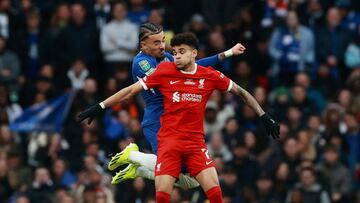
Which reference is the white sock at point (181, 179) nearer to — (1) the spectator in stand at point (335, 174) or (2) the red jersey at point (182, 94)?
(2) the red jersey at point (182, 94)

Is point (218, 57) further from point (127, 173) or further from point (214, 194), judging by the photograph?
point (127, 173)

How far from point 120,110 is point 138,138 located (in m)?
1.08

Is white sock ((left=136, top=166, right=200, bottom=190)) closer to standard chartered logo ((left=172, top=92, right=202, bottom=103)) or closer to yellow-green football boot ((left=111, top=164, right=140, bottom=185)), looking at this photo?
yellow-green football boot ((left=111, top=164, right=140, bottom=185))

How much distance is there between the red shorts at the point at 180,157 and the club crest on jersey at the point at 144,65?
3.38ft

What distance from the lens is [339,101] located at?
26469 millimetres

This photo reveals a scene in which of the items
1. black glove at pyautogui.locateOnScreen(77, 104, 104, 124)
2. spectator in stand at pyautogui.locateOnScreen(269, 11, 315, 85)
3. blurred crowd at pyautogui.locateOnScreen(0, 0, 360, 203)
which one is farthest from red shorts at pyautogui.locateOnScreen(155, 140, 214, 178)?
spectator in stand at pyautogui.locateOnScreen(269, 11, 315, 85)

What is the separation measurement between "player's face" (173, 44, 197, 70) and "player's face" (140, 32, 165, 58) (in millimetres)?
738

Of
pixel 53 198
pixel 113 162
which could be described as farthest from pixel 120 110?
pixel 113 162

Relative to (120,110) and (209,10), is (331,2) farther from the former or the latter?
(120,110)

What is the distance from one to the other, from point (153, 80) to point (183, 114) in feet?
1.89

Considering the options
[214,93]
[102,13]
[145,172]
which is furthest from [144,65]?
[102,13]

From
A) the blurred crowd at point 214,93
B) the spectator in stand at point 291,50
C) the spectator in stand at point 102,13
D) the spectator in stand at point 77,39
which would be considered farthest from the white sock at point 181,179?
the spectator in stand at point 102,13

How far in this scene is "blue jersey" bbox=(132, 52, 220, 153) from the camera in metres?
18.2

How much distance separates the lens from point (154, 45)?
18328mm
